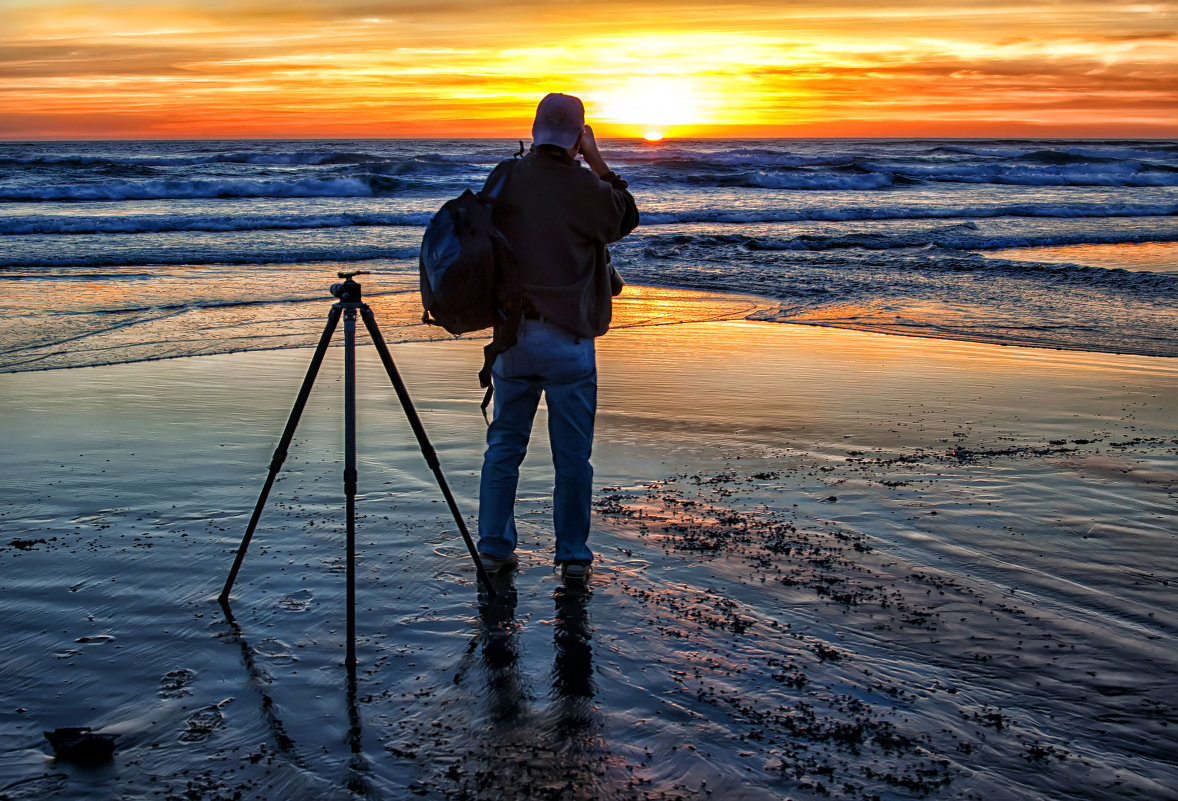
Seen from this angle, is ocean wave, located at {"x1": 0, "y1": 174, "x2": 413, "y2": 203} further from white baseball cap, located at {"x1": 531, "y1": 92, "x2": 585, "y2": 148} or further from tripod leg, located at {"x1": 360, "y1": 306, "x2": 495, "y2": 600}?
tripod leg, located at {"x1": 360, "y1": 306, "x2": 495, "y2": 600}

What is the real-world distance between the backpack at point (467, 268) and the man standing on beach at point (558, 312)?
0.10 m

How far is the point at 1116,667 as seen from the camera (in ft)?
10.6

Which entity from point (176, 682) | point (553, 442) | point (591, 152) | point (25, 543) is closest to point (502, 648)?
point (553, 442)

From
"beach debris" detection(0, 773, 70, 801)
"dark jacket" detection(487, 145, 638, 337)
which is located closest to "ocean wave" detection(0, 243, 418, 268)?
"dark jacket" detection(487, 145, 638, 337)

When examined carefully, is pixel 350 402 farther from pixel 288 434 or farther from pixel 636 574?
pixel 636 574

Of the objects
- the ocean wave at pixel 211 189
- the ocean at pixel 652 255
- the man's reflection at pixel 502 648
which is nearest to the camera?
the man's reflection at pixel 502 648

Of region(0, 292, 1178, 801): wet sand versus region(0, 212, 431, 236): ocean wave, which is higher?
region(0, 212, 431, 236): ocean wave

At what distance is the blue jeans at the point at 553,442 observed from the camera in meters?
3.79

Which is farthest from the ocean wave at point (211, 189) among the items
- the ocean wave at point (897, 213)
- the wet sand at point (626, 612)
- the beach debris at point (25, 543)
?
the beach debris at point (25, 543)

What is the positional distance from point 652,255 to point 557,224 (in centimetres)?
1330

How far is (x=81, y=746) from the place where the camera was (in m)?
2.64

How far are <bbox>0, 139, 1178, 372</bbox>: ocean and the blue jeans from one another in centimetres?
541

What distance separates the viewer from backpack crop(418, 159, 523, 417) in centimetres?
345

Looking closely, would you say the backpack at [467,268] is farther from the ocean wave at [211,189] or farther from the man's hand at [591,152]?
the ocean wave at [211,189]
